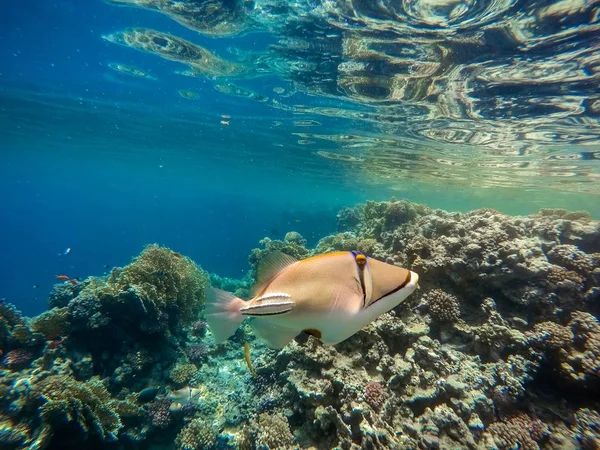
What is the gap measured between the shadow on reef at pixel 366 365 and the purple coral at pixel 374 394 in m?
0.01

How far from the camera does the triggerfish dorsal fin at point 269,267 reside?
156cm

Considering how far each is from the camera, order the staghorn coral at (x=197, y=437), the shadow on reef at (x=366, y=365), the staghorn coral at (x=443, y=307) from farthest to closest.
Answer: the staghorn coral at (x=197, y=437) < the staghorn coral at (x=443, y=307) < the shadow on reef at (x=366, y=365)

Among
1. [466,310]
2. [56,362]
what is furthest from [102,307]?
[466,310]

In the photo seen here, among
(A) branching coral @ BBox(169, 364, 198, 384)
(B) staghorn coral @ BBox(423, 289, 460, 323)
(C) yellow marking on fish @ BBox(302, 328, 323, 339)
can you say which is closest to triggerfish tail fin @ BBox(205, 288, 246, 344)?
(C) yellow marking on fish @ BBox(302, 328, 323, 339)

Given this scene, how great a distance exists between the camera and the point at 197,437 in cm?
548

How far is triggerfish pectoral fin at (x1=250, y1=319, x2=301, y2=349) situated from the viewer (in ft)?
4.78

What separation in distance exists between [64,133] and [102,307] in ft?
99.5

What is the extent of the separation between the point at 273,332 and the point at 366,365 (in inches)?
127

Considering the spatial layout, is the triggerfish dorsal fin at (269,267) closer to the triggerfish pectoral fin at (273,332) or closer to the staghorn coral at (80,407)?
the triggerfish pectoral fin at (273,332)

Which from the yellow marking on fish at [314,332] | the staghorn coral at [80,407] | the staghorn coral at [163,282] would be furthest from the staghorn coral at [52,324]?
the yellow marking on fish at [314,332]

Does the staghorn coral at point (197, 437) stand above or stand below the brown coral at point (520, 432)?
below

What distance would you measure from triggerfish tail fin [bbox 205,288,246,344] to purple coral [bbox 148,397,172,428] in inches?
250

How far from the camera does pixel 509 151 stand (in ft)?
57.7

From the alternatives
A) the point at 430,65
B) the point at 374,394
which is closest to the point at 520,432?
the point at 374,394
